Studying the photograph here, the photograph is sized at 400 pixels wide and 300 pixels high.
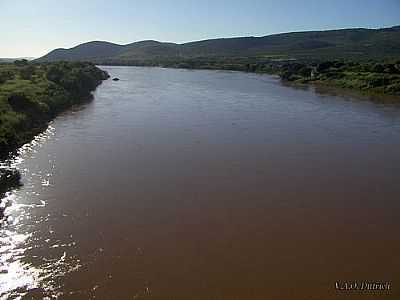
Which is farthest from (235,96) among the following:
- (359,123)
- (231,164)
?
(231,164)

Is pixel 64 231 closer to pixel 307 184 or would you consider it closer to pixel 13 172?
pixel 13 172

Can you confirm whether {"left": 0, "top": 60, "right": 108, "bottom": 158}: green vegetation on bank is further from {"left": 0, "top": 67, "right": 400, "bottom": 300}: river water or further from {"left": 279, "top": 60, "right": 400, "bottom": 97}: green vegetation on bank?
{"left": 279, "top": 60, "right": 400, "bottom": 97}: green vegetation on bank

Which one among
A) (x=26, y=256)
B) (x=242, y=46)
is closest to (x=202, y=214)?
(x=26, y=256)

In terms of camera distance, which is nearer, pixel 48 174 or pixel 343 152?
pixel 48 174

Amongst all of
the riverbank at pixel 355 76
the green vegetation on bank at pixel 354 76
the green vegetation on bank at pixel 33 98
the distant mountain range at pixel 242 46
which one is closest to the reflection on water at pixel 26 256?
the green vegetation on bank at pixel 33 98

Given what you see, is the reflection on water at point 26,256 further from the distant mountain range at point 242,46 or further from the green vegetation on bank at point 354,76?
the distant mountain range at point 242,46

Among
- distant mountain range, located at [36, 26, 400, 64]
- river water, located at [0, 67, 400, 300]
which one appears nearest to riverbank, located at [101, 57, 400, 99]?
river water, located at [0, 67, 400, 300]

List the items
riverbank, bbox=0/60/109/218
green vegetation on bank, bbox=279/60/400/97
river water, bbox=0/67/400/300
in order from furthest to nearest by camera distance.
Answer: green vegetation on bank, bbox=279/60/400/97 → riverbank, bbox=0/60/109/218 → river water, bbox=0/67/400/300
